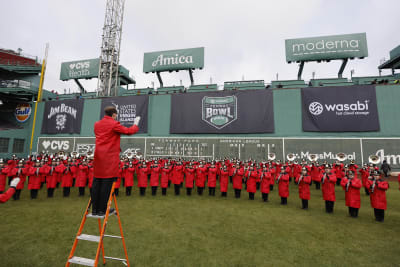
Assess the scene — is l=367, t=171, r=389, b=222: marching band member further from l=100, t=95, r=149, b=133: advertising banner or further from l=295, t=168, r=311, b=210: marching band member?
l=100, t=95, r=149, b=133: advertising banner

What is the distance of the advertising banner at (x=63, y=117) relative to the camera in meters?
23.4

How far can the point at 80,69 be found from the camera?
3159 centimetres

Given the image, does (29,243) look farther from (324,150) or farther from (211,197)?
(324,150)

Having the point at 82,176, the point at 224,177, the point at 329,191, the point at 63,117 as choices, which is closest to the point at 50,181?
the point at 82,176

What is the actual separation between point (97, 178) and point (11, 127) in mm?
32422

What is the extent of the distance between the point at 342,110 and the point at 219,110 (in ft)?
35.7

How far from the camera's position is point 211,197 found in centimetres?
1003

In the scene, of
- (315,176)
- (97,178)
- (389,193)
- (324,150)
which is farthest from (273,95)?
(97,178)

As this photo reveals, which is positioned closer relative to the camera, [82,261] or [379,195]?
[82,261]

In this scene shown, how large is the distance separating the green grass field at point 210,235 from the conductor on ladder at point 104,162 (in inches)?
70.8

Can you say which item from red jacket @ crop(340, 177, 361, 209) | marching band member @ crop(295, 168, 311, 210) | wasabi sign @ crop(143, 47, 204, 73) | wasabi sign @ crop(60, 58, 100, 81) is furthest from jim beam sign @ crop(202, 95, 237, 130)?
wasabi sign @ crop(60, 58, 100, 81)

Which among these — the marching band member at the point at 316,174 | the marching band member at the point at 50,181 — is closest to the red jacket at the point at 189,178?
the marching band member at the point at 50,181

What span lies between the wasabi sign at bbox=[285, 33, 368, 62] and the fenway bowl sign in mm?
34875

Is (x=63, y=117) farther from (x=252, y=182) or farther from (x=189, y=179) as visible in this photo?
→ (x=252, y=182)
